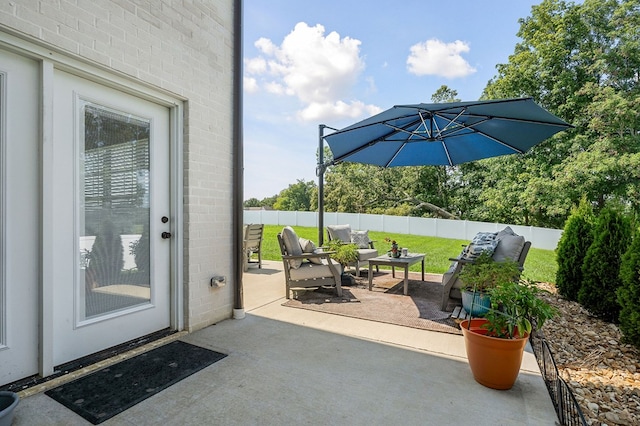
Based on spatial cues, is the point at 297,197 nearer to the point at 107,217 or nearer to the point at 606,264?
the point at 606,264

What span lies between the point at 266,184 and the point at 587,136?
28.8 m

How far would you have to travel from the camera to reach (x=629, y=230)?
12.9 feet

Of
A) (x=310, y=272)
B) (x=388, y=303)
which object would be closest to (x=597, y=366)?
(x=388, y=303)

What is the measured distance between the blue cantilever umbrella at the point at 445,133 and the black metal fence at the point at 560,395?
2307 millimetres

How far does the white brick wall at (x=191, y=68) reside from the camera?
230 centimetres

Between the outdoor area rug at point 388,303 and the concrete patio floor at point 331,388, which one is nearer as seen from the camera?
the concrete patio floor at point 331,388

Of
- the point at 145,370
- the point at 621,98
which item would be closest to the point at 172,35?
the point at 145,370

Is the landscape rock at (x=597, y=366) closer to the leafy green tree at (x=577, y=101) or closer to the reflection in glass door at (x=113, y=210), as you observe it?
the reflection in glass door at (x=113, y=210)

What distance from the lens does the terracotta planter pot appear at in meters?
2.15

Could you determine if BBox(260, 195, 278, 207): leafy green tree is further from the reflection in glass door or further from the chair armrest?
the reflection in glass door

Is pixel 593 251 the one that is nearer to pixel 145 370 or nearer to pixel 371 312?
pixel 371 312

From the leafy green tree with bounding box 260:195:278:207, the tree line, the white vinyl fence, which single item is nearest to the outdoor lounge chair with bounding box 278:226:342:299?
the white vinyl fence

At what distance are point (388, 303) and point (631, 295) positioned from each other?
2.42 metres

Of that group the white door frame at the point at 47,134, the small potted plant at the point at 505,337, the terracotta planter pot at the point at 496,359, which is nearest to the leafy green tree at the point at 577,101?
the small potted plant at the point at 505,337
